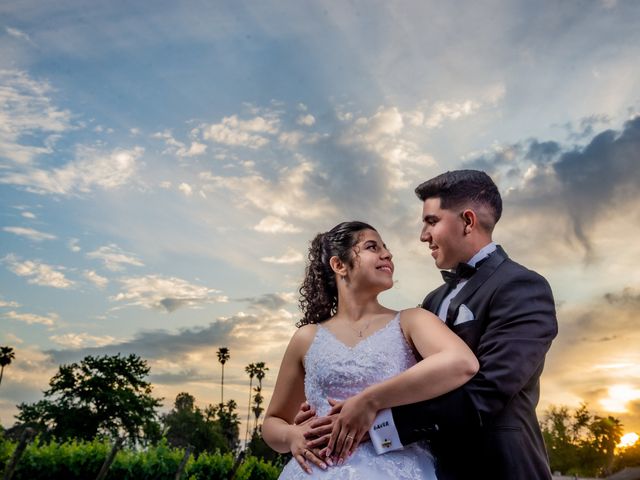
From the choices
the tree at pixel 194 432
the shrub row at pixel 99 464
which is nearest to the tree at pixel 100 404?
the tree at pixel 194 432

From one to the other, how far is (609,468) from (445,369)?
101m

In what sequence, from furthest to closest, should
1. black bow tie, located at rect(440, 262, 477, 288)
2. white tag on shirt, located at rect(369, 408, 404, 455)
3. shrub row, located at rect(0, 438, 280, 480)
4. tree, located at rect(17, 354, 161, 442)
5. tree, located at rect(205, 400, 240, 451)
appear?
tree, located at rect(205, 400, 240, 451) < tree, located at rect(17, 354, 161, 442) < shrub row, located at rect(0, 438, 280, 480) < black bow tie, located at rect(440, 262, 477, 288) < white tag on shirt, located at rect(369, 408, 404, 455)

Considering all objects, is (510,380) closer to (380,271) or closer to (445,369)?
(445,369)

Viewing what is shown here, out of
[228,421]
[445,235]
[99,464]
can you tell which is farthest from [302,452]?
[228,421]

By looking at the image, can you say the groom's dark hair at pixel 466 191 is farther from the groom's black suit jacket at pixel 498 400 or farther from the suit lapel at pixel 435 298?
the groom's black suit jacket at pixel 498 400

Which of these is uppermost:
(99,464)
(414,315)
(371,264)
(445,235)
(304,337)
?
(445,235)

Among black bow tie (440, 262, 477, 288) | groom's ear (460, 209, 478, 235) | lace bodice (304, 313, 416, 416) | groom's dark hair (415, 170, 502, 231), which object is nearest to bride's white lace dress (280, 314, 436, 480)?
lace bodice (304, 313, 416, 416)

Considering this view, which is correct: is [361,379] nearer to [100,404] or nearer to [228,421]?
[100,404]

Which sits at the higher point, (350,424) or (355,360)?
(355,360)

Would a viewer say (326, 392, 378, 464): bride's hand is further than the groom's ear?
No

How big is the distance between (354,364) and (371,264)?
728mm

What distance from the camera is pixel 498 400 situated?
3.47 meters

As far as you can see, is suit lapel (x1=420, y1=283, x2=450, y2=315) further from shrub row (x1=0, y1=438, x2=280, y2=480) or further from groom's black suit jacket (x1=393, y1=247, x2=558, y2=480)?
shrub row (x1=0, y1=438, x2=280, y2=480)

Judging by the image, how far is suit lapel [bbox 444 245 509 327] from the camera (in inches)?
159
